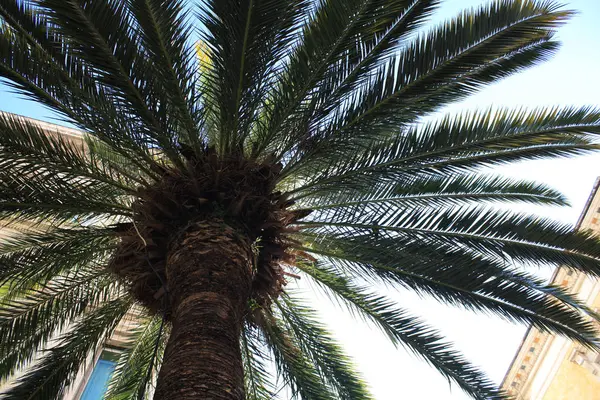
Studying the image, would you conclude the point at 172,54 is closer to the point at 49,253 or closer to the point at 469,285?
the point at 49,253

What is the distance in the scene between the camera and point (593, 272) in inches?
285

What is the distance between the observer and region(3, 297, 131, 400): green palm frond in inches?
272

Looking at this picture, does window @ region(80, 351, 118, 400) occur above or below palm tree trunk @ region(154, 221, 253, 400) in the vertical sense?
below

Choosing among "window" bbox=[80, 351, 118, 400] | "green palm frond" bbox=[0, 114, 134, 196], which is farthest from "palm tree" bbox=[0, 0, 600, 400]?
"window" bbox=[80, 351, 118, 400]

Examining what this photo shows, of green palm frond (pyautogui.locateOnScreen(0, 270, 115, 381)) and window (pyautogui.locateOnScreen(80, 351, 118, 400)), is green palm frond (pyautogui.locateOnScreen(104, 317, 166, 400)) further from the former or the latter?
window (pyautogui.locateOnScreen(80, 351, 118, 400))

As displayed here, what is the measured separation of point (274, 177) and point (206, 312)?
249 cm

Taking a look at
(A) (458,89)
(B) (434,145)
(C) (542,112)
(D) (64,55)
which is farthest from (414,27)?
(D) (64,55)

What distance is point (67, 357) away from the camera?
730 centimetres

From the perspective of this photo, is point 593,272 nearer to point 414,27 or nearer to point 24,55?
point 414,27

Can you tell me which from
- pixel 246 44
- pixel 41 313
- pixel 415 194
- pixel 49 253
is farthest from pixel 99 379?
pixel 246 44

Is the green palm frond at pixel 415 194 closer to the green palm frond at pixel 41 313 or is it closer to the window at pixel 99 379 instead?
the green palm frond at pixel 41 313

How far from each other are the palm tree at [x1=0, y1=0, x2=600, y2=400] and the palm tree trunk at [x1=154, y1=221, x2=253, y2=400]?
37mm

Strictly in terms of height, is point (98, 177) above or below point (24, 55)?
below

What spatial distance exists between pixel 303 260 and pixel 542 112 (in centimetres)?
359
